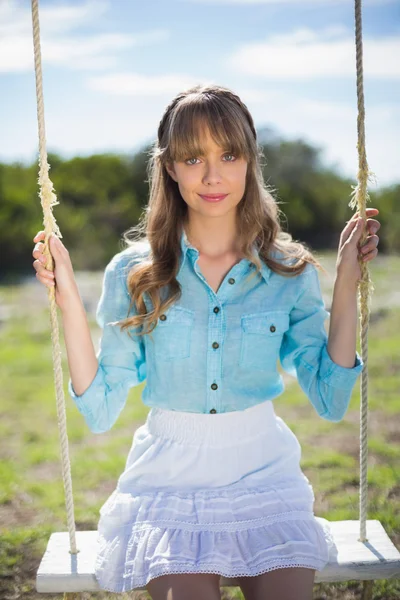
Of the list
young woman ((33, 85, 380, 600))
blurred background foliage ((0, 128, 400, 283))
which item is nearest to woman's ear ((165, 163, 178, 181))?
young woman ((33, 85, 380, 600))

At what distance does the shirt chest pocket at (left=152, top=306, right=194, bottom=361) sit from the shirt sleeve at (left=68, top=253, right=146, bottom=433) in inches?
3.6

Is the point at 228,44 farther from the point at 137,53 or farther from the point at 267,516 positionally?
the point at 267,516

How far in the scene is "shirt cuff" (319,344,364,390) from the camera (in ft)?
6.90

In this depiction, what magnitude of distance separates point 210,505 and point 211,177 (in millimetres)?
933

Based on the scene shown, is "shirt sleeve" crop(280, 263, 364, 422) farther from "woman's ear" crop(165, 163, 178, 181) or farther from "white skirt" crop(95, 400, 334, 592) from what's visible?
"woman's ear" crop(165, 163, 178, 181)

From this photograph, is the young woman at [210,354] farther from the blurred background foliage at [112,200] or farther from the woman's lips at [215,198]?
the blurred background foliage at [112,200]

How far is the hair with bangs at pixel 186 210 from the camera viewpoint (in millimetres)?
2080

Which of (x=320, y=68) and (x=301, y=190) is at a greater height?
(x=320, y=68)

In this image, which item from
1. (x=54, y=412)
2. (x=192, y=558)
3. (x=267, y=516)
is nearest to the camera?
(x=192, y=558)

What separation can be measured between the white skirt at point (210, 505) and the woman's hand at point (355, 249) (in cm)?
48

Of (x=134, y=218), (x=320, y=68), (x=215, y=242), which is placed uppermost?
(x=320, y=68)

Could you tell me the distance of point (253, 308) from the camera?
7.34 ft

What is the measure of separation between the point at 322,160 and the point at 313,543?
999 centimetres

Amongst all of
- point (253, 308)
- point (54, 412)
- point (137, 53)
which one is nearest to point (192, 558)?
point (253, 308)
